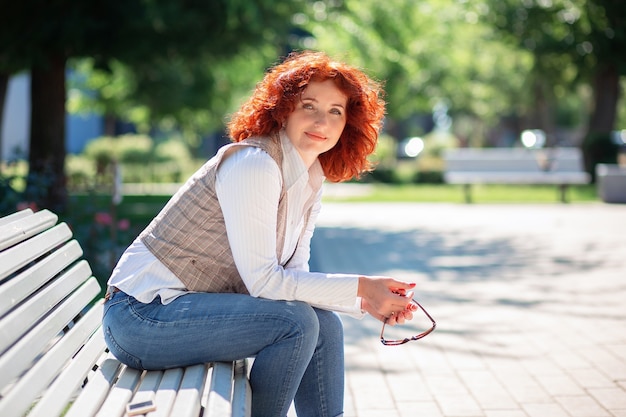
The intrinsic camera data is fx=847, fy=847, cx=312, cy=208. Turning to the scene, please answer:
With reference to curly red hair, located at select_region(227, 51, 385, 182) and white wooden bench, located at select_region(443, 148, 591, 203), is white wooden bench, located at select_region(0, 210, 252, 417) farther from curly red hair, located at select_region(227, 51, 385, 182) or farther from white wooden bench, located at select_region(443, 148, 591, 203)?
white wooden bench, located at select_region(443, 148, 591, 203)

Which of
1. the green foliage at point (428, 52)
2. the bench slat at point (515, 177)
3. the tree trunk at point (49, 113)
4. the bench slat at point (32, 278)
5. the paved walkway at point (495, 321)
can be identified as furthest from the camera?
the bench slat at point (515, 177)

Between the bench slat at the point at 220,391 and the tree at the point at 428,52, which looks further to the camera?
the tree at the point at 428,52

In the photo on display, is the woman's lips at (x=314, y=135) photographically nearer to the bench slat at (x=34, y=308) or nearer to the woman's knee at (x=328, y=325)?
the woman's knee at (x=328, y=325)

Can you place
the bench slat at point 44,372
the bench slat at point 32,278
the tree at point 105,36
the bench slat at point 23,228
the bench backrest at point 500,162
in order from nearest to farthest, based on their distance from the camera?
the bench slat at point 44,372
the bench slat at point 32,278
the bench slat at point 23,228
the tree at point 105,36
the bench backrest at point 500,162

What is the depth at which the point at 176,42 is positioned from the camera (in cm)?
1127

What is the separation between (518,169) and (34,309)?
17.2m

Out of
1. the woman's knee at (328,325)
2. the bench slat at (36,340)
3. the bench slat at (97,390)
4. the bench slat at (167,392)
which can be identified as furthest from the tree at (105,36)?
the bench slat at (167,392)

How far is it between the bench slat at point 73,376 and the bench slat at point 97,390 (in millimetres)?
34

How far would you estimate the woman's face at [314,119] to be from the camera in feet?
10.3

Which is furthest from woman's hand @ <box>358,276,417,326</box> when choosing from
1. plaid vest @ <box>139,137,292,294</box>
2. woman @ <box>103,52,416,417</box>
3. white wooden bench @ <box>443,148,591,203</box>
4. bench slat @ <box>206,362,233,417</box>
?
white wooden bench @ <box>443,148,591,203</box>

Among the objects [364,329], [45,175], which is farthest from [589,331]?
[45,175]

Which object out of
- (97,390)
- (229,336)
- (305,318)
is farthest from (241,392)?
(97,390)

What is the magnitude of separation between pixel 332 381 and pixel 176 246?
761 mm

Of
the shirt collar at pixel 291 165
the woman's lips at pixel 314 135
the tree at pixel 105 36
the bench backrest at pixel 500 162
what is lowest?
the bench backrest at pixel 500 162
